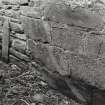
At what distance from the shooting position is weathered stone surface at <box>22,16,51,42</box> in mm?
2334

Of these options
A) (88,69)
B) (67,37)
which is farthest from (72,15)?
(88,69)

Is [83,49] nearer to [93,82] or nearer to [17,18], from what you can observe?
[93,82]

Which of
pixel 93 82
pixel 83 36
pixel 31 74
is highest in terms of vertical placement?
pixel 83 36

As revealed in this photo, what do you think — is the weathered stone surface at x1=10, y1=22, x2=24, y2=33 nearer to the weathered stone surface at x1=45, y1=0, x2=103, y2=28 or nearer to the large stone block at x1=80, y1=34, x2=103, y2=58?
the weathered stone surface at x1=45, y1=0, x2=103, y2=28

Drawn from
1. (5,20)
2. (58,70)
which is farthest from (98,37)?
(5,20)

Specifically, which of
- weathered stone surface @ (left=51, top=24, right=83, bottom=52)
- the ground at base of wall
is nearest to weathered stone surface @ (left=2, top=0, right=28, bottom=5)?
weathered stone surface @ (left=51, top=24, right=83, bottom=52)

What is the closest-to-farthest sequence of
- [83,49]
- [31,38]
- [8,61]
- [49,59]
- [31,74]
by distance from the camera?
[83,49]
[49,59]
[31,38]
[31,74]
[8,61]

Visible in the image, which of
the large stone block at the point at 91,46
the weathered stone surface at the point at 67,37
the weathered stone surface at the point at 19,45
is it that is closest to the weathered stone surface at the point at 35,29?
the weathered stone surface at the point at 67,37

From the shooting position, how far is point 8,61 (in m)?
3.15

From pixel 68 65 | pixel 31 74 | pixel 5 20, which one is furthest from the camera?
pixel 5 20

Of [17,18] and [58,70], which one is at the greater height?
[17,18]

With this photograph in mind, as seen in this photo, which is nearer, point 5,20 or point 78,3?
point 78,3

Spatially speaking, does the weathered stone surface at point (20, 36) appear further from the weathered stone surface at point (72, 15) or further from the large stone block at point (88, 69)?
the large stone block at point (88, 69)

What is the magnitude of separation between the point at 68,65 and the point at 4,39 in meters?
1.32
